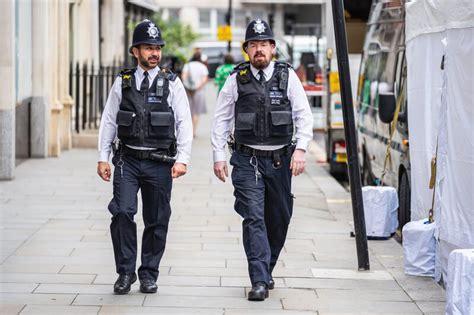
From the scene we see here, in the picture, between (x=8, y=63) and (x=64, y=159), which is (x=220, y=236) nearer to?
(x=8, y=63)

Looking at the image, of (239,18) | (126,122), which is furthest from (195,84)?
(239,18)

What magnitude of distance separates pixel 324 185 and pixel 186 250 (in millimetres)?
6410

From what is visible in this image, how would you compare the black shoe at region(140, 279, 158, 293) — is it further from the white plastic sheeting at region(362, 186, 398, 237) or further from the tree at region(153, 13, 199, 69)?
the tree at region(153, 13, 199, 69)

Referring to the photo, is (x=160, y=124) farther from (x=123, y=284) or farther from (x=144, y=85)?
(x=123, y=284)

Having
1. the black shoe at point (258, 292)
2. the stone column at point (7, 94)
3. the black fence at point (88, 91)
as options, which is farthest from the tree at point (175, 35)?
the black shoe at point (258, 292)

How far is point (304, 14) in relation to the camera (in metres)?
72.4

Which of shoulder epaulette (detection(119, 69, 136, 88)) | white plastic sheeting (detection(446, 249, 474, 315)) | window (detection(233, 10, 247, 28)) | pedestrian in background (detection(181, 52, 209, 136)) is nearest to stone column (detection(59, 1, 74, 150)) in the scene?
pedestrian in background (detection(181, 52, 209, 136))

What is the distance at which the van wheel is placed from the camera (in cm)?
1155

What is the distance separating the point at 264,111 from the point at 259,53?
40 cm

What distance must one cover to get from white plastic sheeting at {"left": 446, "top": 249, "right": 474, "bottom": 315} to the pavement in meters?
0.73

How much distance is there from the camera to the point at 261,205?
27.0ft

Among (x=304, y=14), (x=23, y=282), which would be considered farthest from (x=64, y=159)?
Result: (x=304, y=14)

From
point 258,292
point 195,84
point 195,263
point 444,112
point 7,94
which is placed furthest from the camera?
point 195,84

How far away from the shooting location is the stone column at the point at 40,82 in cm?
1856
